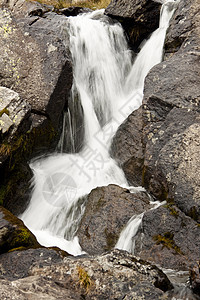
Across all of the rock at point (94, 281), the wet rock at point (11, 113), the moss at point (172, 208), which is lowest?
the moss at point (172, 208)

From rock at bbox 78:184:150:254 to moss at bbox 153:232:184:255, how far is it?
880 mm

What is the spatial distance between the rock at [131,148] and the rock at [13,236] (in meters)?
3.44

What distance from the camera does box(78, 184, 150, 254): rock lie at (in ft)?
23.6

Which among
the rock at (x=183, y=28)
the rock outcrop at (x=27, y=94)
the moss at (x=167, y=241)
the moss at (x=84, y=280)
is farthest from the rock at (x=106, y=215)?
the rock at (x=183, y=28)

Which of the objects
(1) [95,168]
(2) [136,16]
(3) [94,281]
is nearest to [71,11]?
(2) [136,16]

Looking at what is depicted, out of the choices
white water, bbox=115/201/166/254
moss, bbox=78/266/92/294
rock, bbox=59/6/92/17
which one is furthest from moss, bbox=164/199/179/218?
rock, bbox=59/6/92/17

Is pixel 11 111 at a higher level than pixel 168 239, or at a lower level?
higher

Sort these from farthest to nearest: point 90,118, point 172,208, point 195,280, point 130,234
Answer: point 90,118
point 130,234
point 172,208
point 195,280

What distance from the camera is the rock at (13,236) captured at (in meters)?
5.92

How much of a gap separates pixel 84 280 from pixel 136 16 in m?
10.4

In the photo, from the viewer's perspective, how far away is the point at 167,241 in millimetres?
6578

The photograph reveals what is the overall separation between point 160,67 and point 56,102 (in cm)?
280

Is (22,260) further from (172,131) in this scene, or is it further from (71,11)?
(71,11)

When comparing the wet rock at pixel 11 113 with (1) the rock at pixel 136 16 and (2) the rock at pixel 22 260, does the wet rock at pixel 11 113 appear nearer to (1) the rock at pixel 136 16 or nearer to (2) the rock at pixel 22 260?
(2) the rock at pixel 22 260
